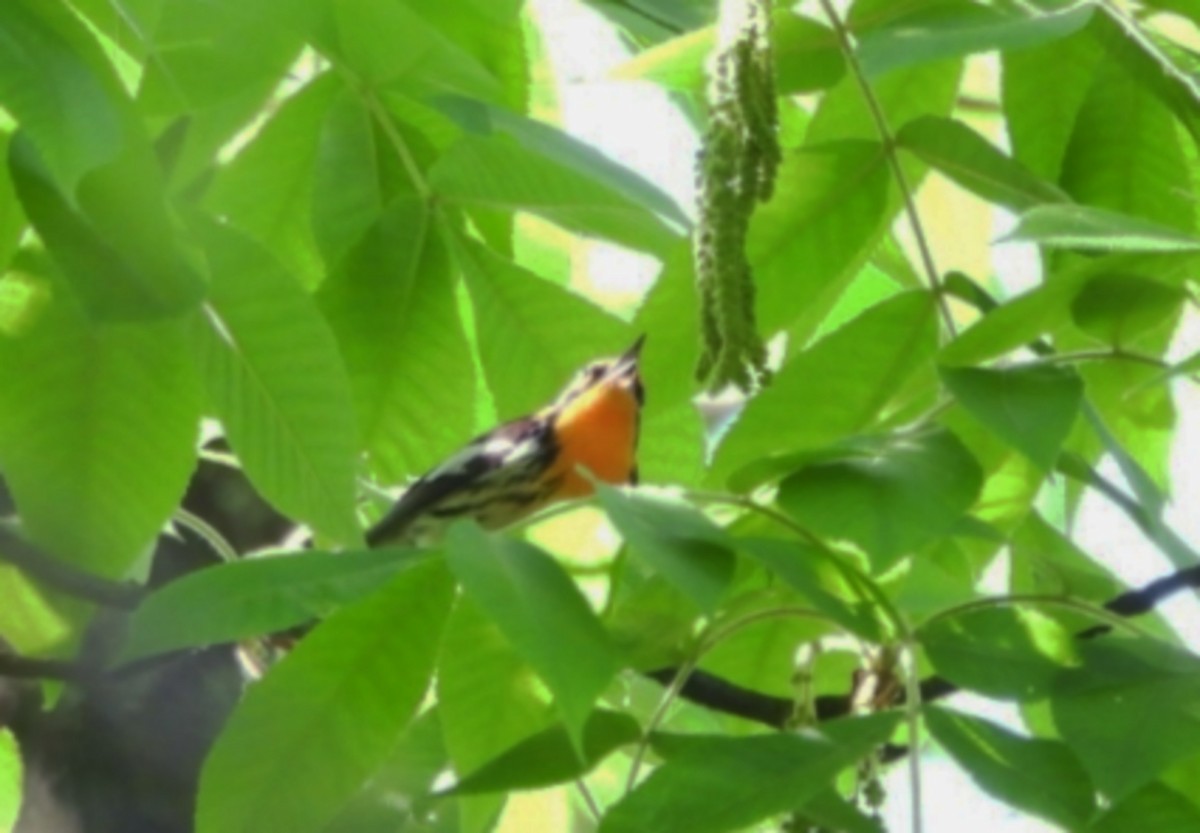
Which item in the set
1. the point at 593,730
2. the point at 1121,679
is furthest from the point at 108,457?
the point at 1121,679

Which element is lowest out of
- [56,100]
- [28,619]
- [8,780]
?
[8,780]

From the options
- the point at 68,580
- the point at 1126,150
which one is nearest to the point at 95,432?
the point at 68,580

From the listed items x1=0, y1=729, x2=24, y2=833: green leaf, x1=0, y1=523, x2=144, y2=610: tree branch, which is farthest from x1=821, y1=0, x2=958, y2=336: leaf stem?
x1=0, y1=729, x2=24, y2=833: green leaf

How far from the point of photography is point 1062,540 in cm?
169

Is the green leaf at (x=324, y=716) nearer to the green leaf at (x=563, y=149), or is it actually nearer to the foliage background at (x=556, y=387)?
the foliage background at (x=556, y=387)

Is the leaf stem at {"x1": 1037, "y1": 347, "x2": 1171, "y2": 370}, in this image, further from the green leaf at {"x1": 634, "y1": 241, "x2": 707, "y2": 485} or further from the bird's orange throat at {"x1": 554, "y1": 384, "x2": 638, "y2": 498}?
the bird's orange throat at {"x1": 554, "y1": 384, "x2": 638, "y2": 498}

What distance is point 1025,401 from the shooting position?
1362 mm

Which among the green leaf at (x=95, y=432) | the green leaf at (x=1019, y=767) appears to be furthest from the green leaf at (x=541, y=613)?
the green leaf at (x=95, y=432)

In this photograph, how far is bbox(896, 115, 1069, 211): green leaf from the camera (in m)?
1.57

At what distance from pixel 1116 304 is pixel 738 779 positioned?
1.63 feet

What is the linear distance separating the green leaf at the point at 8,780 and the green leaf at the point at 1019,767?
1.22m

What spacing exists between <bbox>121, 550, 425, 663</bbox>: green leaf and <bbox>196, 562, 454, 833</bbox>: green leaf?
67mm

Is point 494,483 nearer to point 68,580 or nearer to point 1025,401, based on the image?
point 68,580

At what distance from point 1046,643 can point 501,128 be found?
0.54m
